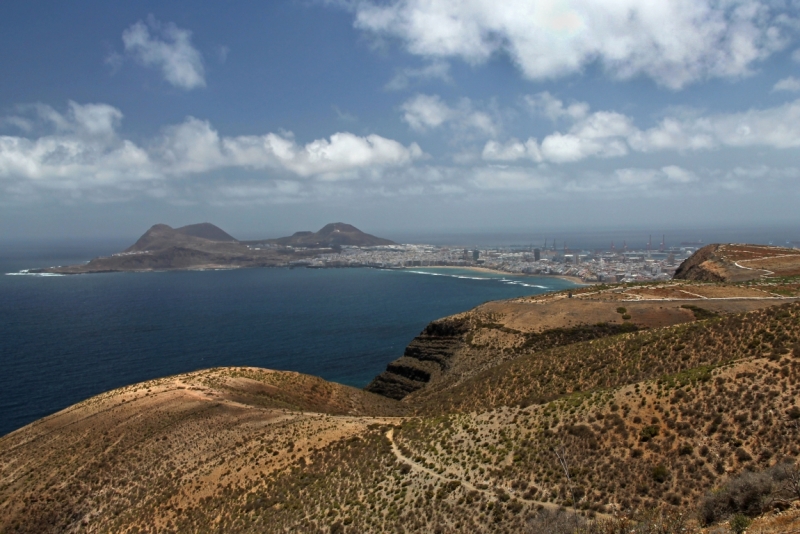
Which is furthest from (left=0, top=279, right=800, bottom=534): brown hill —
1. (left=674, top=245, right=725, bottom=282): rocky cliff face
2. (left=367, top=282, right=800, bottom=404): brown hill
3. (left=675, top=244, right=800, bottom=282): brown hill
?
(left=674, top=245, right=725, bottom=282): rocky cliff face

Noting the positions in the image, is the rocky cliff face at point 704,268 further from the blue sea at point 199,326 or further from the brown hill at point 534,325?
the blue sea at point 199,326

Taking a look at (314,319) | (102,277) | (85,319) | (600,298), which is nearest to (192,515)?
(600,298)

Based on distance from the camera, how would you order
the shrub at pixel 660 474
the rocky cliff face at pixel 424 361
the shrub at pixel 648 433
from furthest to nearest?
the rocky cliff face at pixel 424 361
the shrub at pixel 648 433
the shrub at pixel 660 474

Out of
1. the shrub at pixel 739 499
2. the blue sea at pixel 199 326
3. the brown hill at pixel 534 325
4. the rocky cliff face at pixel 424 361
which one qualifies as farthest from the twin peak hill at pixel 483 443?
the blue sea at pixel 199 326

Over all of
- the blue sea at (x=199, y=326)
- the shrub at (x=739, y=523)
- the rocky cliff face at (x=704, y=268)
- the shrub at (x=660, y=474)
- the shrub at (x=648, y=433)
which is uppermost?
the rocky cliff face at (x=704, y=268)

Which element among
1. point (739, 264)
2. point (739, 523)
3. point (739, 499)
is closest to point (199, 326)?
point (739, 264)

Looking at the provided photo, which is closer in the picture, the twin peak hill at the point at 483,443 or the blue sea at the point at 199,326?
the twin peak hill at the point at 483,443
